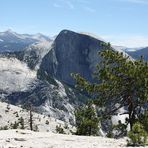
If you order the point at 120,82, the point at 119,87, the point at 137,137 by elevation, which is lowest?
the point at 137,137

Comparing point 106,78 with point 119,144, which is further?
point 106,78

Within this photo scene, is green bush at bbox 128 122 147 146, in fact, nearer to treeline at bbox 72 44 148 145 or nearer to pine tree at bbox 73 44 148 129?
treeline at bbox 72 44 148 145

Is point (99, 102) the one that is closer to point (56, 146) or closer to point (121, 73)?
point (121, 73)

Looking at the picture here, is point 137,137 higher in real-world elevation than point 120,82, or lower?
lower

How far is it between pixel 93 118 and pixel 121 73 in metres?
7.11

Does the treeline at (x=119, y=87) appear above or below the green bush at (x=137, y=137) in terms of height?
above

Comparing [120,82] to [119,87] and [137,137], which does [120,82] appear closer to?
[119,87]

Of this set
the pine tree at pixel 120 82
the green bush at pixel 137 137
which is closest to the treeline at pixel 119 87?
the pine tree at pixel 120 82

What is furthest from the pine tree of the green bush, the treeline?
the green bush

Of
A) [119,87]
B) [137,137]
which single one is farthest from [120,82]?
[137,137]

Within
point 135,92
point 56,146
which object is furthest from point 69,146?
point 135,92

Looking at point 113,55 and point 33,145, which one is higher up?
point 113,55

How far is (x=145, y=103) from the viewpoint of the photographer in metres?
52.1

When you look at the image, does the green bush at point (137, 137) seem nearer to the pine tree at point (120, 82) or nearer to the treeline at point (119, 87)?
the treeline at point (119, 87)
